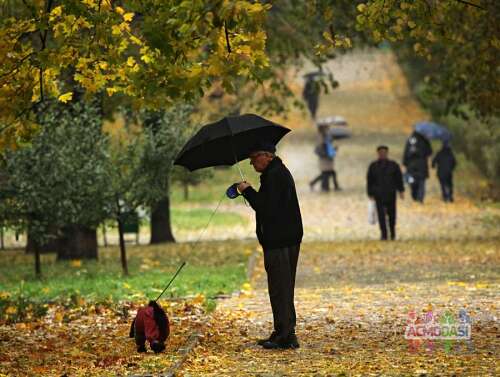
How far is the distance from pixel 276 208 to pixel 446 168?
27.2 metres

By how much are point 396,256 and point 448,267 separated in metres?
2.26

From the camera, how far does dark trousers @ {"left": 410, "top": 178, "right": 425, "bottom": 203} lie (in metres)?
40.0

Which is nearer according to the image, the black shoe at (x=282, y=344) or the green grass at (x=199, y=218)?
the black shoe at (x=282, y=344)

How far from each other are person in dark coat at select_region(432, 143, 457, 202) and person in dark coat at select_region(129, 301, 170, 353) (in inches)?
1091

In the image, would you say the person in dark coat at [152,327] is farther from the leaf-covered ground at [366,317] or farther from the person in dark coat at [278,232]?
the person in dark coat at [278,232]

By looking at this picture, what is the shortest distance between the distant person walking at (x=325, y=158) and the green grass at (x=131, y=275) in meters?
15.1

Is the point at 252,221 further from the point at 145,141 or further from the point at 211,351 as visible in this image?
the point at 211,351

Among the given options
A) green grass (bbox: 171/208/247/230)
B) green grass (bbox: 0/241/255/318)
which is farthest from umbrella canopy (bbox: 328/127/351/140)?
green grass (bbox: 0/241/255/318)

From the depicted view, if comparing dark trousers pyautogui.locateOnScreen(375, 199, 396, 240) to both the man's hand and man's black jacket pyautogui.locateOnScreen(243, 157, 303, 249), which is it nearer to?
man's black jacket pyautogui.locateOnScreen(243, 157, 303, 249)

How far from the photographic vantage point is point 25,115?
13617 mm

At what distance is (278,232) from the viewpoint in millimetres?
12633

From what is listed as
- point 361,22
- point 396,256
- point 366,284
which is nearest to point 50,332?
point 361,22

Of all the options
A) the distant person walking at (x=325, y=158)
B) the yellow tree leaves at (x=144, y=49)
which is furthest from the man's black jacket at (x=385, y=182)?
the distant person walking at (x=325, y=158)

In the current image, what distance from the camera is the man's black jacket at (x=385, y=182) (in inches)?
1091
